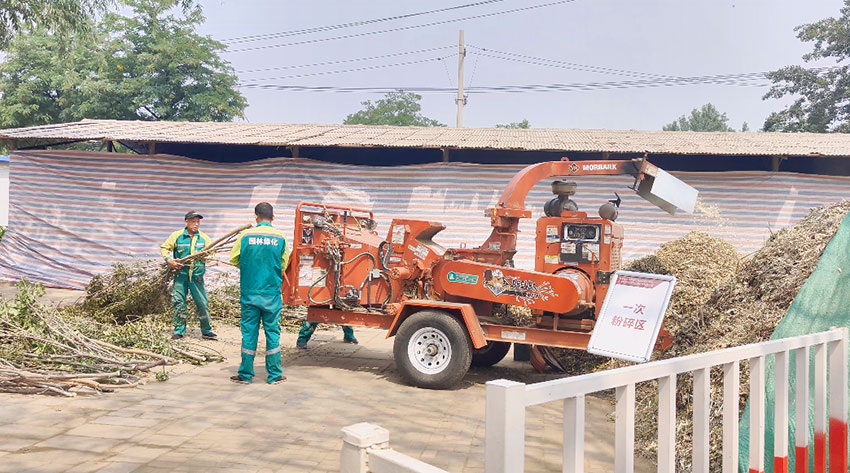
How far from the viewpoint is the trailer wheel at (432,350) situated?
7.61m

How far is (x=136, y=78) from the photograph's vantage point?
94.2 feet

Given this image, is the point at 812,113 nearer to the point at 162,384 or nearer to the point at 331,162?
the point at 331,162

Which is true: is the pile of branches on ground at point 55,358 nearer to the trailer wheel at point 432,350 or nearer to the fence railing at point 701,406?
the trailer wheel at point 432,350

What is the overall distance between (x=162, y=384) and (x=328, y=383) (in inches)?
69.3

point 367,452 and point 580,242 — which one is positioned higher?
point 580,242

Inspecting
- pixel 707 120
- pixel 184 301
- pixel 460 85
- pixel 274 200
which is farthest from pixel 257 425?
pixel 707 120

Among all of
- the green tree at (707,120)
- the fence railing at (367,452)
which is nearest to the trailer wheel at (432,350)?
the fence railing at (367,452)

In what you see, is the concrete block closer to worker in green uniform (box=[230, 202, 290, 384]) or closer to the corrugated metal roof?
worker in green uniform (box=[230, 202, 290, 384])

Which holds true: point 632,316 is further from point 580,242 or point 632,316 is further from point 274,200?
point 274,200

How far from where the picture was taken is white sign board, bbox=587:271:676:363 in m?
5.74

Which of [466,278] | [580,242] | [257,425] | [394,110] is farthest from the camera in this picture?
[394,110]

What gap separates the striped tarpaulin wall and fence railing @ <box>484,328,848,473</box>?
9460mm

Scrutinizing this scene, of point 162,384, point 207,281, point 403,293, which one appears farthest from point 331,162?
point 162,384

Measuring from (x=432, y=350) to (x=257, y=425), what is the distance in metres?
2.34
